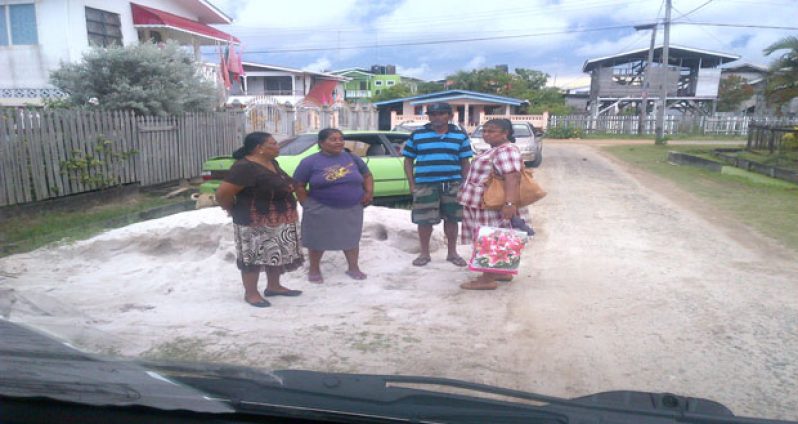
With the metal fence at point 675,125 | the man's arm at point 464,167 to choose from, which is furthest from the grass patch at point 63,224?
the metal fence at point 675,125

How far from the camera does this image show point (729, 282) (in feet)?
17.4

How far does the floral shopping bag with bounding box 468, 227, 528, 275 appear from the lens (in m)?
4.82

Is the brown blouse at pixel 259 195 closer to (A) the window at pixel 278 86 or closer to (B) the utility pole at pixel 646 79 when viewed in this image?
(B) the utility pole at pixel 646 79

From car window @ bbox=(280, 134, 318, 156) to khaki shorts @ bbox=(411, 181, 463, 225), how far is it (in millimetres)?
3127

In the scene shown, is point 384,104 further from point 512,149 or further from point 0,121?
point 512,149

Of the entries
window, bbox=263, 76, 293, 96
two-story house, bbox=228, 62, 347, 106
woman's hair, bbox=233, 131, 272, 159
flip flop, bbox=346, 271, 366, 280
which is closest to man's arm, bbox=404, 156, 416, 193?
flip flop, bbox=346, 271, 366, 280

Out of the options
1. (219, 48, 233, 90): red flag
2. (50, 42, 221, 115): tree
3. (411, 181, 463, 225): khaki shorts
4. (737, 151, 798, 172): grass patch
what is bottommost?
(737, 151, 798, 172): grass patch

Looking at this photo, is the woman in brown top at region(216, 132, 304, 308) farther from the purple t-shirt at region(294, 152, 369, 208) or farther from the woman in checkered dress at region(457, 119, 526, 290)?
the woman in checkered dress at region(457, 119, 526, 290)

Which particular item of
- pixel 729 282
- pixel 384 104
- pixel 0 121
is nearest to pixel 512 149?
pixel 729 282

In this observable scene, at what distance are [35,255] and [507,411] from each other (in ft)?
19.7

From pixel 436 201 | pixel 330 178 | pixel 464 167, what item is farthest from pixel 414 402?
pixel 464 167

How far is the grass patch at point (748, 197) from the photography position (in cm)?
773

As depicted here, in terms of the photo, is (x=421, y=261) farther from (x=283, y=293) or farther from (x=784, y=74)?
(x=784, y=74)

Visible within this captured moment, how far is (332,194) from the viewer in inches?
203
